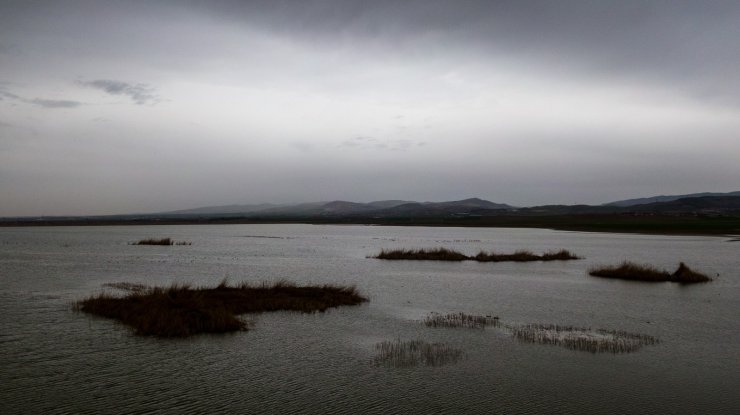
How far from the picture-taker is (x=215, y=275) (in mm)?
37719

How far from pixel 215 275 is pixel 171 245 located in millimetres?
37079

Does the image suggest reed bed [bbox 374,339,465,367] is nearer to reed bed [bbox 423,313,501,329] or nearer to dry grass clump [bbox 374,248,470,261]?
reed bed [bbox 423,313,501,329]

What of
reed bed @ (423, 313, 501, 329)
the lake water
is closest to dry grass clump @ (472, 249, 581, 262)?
the lake water

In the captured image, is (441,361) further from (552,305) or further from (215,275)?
(215,275)

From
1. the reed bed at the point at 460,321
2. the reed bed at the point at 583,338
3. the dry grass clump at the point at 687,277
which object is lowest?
the reed bed at the point at 583,338

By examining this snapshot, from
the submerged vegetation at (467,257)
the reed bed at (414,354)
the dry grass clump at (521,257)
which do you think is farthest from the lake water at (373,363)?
the submerged vegetation at (467,257)

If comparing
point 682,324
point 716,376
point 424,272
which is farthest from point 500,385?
point 424,272

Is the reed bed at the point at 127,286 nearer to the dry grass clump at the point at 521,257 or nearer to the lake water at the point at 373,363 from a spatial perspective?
the lake water at the point at 373,363

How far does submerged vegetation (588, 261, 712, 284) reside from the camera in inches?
1422

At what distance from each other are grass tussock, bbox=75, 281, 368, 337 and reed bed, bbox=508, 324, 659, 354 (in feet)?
29.9

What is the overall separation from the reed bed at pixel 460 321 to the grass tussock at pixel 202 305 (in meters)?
5.14

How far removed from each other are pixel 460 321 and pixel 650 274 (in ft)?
72.1

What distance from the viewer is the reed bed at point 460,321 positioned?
21781mm

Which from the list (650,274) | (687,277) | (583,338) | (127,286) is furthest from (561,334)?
(127,286)
